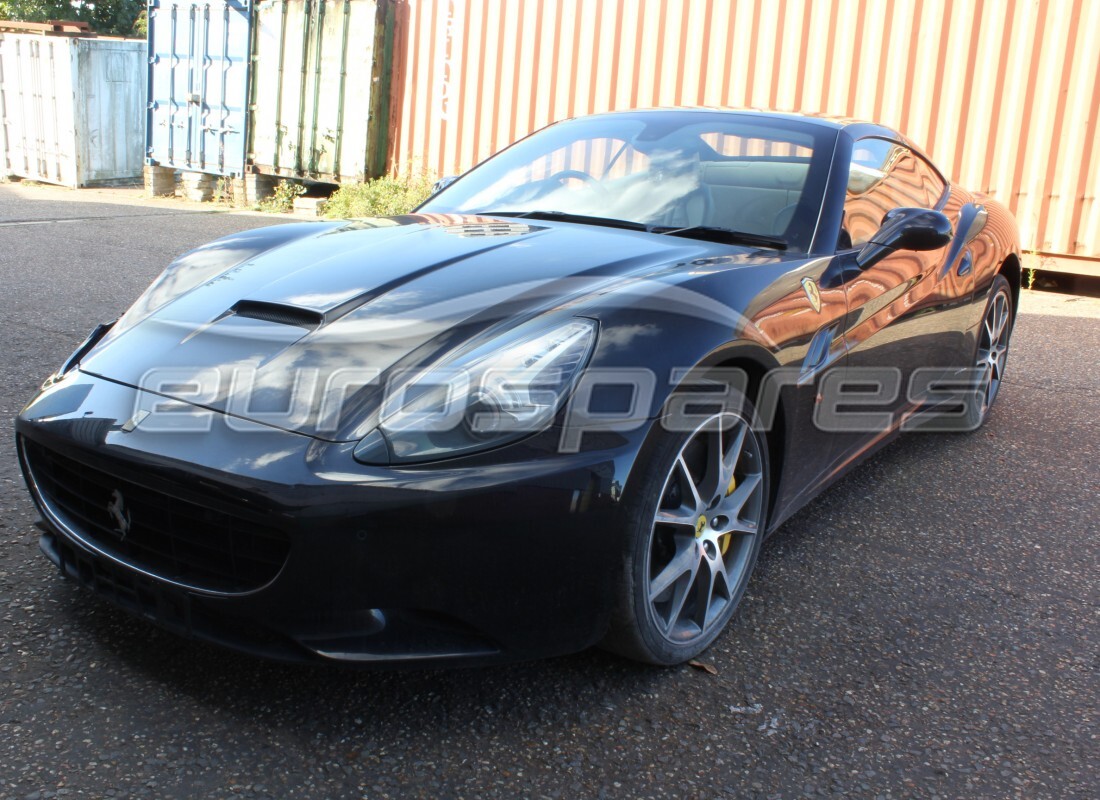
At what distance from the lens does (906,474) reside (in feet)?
13.0

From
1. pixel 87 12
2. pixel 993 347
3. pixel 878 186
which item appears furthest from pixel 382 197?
pixel 87 12

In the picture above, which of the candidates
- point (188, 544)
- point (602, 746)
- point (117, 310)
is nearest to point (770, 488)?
point (602, 746)

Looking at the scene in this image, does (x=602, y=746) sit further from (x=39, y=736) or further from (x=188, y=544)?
(x=39, y=736)

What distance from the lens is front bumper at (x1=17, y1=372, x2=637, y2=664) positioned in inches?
74.3

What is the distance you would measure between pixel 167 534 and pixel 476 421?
0.65m

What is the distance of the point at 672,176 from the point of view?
10.6ft

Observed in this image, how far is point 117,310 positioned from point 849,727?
509 centimetres

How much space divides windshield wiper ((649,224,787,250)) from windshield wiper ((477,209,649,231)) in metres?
0.07

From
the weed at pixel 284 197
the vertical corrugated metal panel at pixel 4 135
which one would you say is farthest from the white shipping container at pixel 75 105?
the weed at pixel 284 197

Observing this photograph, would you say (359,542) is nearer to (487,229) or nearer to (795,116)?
(487,229)

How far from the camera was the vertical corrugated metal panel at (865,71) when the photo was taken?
8.65 m

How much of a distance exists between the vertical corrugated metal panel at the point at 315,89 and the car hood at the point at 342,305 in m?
10.1

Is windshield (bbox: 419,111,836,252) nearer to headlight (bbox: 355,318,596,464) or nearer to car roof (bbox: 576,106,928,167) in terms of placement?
car roof (bbox: 576,106,928,167)

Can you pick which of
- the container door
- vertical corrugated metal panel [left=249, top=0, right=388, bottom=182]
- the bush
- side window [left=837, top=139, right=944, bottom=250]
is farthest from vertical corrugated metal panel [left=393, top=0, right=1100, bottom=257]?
the container door
